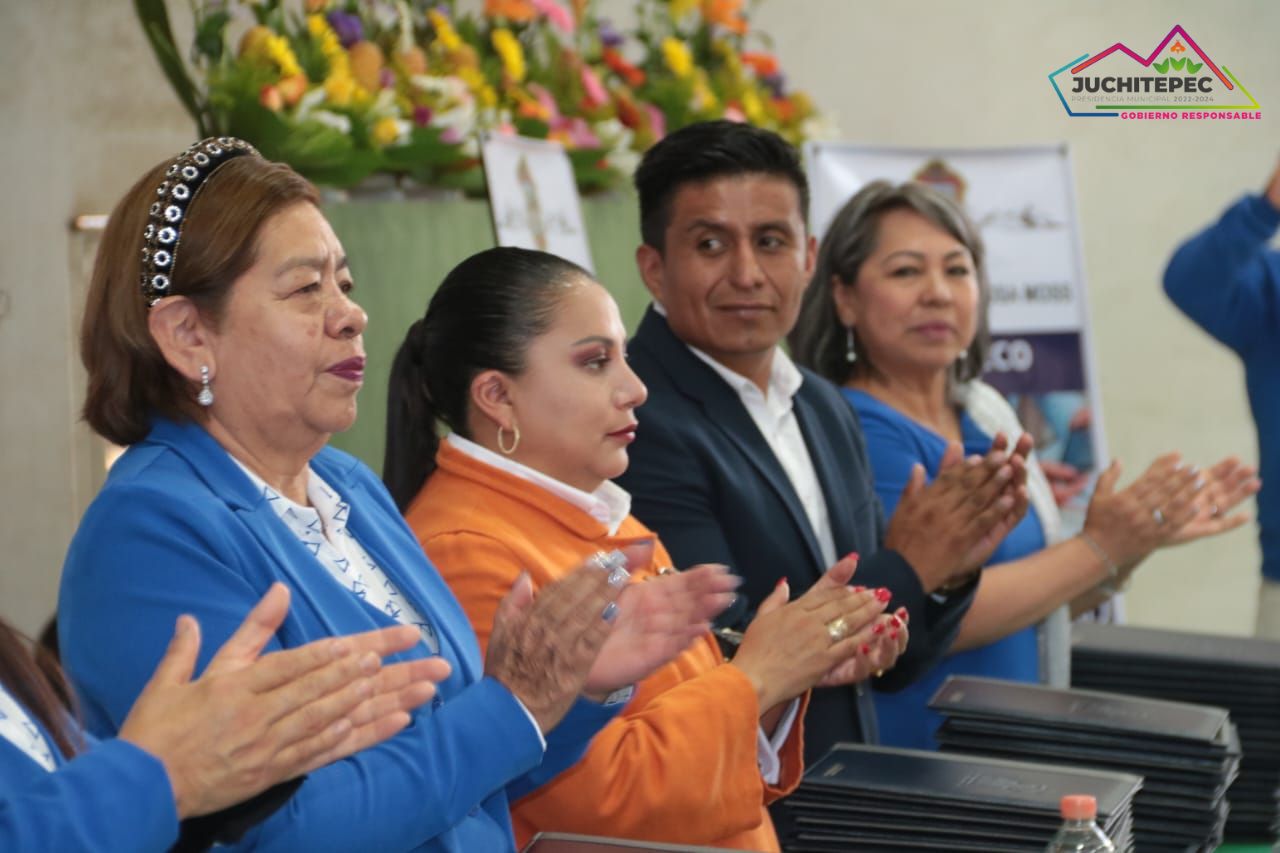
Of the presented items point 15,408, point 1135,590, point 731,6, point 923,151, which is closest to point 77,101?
point 15,408

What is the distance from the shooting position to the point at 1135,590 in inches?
267

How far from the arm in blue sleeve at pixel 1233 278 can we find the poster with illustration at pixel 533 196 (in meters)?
1.40

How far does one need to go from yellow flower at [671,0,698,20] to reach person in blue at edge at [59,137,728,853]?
2.88 meters

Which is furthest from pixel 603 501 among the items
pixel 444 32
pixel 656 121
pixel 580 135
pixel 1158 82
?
pixel 656 121

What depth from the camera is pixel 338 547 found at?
177cm

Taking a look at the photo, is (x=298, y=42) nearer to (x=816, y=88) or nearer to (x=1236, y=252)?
(x=1236, y=252)

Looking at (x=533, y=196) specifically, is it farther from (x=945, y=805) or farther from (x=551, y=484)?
(x=945, y=805)

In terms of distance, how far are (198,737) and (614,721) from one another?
720 mm

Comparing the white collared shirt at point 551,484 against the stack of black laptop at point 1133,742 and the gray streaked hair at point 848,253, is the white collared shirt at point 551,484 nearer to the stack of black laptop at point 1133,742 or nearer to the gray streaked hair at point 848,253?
the stack of black laptop at point 1133,742

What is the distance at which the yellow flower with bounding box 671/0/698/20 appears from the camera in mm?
4508

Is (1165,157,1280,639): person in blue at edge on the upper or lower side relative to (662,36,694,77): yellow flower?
lower

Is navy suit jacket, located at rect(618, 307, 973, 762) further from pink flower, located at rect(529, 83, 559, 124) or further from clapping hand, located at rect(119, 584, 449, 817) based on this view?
pink flower, located at rect(529, 83, 559, 124)

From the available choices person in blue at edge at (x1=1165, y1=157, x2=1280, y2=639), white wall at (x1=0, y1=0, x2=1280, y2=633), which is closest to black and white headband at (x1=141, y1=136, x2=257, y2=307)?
person in blue at edge at (x1=1165, y1=157, x2=1280, y2=639)

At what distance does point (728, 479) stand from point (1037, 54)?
4.68 meters
